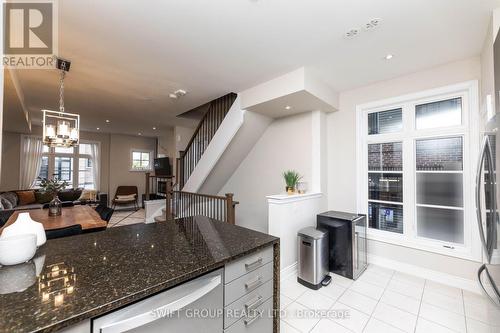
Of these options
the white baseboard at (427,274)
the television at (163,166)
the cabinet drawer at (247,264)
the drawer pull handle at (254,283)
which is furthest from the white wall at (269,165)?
the television at (163,166)

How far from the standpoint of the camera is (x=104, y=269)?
1.04m

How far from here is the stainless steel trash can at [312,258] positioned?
2.56 m

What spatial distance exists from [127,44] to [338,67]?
254 cm

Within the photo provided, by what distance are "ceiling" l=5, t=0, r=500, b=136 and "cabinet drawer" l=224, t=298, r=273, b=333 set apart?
231cm

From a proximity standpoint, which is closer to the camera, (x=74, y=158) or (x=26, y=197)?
(x=26, y=197)

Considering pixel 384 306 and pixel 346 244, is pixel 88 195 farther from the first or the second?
pixel 384 306

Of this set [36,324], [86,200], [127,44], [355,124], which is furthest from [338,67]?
[86,200]

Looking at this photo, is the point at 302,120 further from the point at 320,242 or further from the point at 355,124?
the point at 320,242

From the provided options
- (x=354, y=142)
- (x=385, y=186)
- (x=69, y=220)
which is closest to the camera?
(x=69, y=220)

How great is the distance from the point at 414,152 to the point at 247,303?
3063 mm

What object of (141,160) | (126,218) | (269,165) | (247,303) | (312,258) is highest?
(141,160)

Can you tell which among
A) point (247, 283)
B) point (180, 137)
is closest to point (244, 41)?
point (247, 283)

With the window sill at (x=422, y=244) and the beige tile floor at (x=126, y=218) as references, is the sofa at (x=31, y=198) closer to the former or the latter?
the beige tile floor at (x=126, y=218)

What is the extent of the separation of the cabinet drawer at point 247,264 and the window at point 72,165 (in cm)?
796
